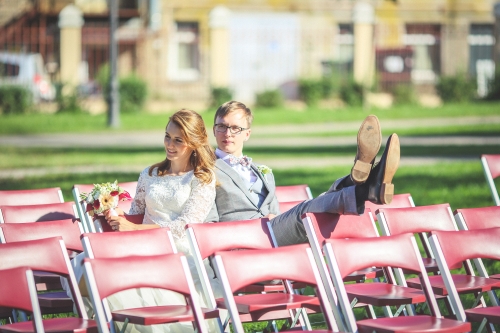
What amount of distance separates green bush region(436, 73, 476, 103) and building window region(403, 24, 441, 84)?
4287 millimetres

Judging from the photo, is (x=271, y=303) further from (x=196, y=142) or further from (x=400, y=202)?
(x=400, y=202)

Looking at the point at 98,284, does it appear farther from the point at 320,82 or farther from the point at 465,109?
the point at 320,82

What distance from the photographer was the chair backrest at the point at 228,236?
593cm

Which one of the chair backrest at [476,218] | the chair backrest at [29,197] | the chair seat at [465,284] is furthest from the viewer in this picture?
the chair backrest at [29,197]

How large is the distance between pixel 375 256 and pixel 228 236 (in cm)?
97

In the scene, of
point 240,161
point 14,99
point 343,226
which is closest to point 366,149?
point 343,226

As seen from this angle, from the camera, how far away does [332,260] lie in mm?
5574

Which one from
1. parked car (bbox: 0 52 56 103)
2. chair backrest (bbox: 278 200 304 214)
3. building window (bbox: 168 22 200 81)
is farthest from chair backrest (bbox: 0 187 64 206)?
building window (bbox: 168 22 200 81)

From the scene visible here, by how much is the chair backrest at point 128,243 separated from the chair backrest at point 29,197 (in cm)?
244

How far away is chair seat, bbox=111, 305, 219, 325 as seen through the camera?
5.27 meters

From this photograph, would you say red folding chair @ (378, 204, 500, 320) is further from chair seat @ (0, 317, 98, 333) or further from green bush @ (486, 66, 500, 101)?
green bush @ (486, 66, 500, 101)

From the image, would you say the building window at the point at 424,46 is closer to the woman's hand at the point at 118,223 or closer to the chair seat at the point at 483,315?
the woman's hand at the point at 118,223

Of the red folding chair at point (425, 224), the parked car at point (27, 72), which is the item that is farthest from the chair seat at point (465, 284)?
the parked car at point (27, 72)

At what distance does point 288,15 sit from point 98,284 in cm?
2822
